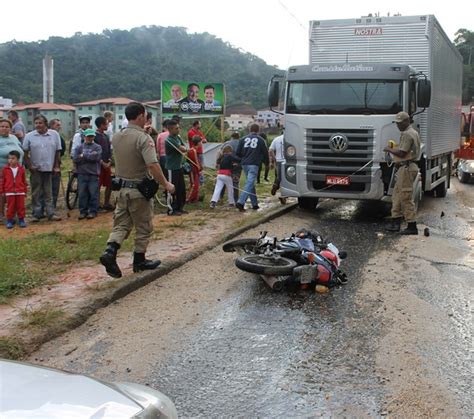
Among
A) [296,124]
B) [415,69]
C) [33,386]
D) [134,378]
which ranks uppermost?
[415,69]

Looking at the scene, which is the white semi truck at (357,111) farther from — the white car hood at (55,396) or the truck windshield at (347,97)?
the white car hood at (55,396)

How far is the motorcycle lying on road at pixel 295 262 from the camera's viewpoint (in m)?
6.16

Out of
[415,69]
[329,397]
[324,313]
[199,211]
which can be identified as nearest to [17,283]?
[324,313]

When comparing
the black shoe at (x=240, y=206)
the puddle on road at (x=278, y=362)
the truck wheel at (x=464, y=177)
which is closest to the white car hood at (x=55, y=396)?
the puddle on road at (x=278, y=362)

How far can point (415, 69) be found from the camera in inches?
470

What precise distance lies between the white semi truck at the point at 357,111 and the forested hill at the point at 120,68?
229ft

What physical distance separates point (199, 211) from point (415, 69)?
17.2ft

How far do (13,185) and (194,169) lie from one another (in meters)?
3.88

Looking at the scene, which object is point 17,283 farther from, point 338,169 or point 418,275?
point 338,169

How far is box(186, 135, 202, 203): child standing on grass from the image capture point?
39.8 feet

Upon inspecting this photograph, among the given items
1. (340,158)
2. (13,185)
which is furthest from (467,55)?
(13,185)

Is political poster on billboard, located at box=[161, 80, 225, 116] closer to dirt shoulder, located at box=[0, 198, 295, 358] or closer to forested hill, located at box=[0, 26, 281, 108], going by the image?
dirt shoulder, located at box=[0, 198, 295, 358]

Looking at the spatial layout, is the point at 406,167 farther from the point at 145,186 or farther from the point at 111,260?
the point at 111,260

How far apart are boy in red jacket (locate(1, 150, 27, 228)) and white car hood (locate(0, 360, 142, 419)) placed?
7.51 m
